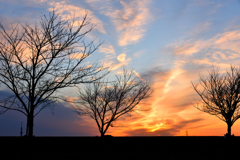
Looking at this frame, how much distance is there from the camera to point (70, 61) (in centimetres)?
1212
